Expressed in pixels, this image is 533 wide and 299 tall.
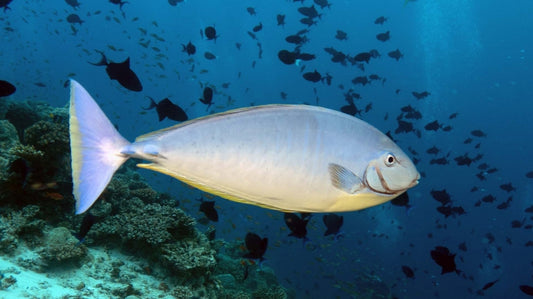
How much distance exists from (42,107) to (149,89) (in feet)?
227

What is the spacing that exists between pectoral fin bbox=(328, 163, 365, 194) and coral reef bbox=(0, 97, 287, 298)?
132 inches

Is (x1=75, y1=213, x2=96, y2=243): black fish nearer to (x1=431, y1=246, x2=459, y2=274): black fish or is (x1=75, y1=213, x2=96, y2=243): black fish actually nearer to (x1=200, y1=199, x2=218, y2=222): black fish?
(x1=200, y1=199, x2=218, y2=222): black fish

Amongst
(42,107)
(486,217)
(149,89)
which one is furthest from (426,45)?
(42,107)

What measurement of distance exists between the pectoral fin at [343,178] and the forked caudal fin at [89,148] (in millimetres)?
715

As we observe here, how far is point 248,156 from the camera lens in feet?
3.26

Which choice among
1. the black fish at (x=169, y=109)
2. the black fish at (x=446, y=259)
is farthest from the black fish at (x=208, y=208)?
the black fish at (x=446, y=259)

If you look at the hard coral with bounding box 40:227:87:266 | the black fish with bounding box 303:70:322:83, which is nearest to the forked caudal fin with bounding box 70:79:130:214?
the hard coral with bounding box 40:227:87:266

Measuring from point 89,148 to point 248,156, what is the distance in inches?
20.5

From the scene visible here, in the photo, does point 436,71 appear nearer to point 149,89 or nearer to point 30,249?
point 149,89

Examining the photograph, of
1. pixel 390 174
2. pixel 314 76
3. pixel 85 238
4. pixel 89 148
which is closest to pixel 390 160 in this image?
pixel 390 174

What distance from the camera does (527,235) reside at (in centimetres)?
5469

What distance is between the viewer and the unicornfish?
98 cm

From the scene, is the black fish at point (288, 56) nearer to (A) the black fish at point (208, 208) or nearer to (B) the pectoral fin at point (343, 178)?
(A) the black fish at point (208, 208)

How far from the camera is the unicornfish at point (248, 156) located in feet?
3.22
